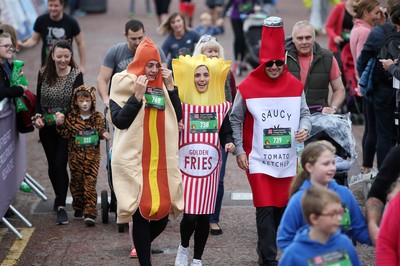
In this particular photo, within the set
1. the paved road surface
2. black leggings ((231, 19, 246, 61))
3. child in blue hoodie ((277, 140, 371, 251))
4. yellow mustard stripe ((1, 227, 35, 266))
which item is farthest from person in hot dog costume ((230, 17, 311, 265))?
black leggings ((231, 19, 246, 61))

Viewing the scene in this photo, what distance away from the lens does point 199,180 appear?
812 cm

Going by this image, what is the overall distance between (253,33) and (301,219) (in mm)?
12372

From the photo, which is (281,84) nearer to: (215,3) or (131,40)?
(131,40)

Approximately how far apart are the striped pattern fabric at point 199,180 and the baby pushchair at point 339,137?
2.67ft

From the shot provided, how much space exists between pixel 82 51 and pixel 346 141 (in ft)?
18.6

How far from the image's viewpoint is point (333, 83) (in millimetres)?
9055

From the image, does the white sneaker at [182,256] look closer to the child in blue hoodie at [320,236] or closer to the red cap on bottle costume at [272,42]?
the red cap on bottle costume at [272,42]

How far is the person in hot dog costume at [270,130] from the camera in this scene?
26.3 feet

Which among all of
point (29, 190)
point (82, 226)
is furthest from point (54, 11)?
point (82, 226)

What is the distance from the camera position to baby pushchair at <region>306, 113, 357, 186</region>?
831 cm

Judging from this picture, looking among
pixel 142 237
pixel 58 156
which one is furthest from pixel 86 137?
pixel 142 237

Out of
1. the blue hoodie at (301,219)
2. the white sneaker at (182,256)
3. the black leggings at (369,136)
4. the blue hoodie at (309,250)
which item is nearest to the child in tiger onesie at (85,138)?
the white sneaker at (182,256)

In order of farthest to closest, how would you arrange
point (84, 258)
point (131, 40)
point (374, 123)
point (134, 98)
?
point (374, 123), point (131, 40), point (84, 258), point (134, 98)

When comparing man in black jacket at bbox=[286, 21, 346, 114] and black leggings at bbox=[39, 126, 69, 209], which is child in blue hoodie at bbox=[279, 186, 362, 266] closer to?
man in black jacket at bbox=[286, 21, 346, 114]
